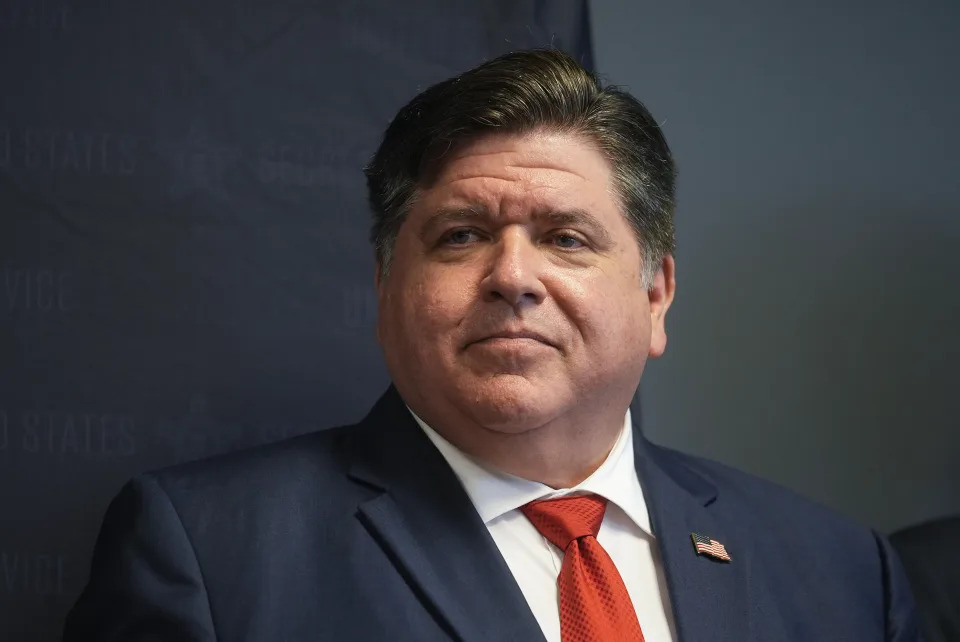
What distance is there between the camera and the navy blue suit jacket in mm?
1500

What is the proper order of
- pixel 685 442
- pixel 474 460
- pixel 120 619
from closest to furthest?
pixel 120 619
pixel 474 460
pixel 685 442

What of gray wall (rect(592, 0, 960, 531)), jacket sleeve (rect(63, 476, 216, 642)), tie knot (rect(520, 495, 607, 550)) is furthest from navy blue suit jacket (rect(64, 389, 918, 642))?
gray wall (rect(592, 0, 960, 531))

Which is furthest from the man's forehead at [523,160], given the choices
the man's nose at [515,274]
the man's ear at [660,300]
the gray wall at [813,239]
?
the gray wall at [813,239]

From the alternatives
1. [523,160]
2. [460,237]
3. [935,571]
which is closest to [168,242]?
[460,237]

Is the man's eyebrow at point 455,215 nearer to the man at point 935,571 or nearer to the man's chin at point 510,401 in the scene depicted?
the man's chin at point 510,401

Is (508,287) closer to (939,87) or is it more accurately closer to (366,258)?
(366,258)

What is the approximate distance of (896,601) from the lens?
1.94 meters

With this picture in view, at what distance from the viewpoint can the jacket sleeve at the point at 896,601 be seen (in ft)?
6.22

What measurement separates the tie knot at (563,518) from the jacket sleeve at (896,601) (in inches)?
24.2

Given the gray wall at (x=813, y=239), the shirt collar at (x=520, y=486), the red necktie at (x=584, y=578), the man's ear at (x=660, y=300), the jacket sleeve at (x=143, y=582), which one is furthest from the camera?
the gray wall at (x=813, y=239)

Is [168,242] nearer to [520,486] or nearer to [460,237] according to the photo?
[460,237]

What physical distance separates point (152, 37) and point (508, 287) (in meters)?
0.95

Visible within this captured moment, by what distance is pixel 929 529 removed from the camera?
2.16 metres

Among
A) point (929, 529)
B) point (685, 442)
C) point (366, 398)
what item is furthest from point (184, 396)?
point (929, 529)
